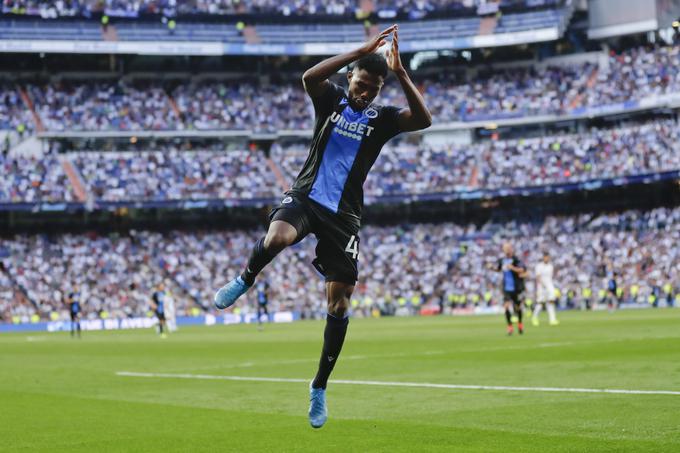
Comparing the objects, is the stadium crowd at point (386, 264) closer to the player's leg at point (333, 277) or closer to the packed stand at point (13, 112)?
the packed stand at point (13, 112)

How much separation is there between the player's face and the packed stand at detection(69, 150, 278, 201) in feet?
197

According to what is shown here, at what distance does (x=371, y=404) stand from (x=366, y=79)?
5204 millimetres

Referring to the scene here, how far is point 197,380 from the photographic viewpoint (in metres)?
18.0

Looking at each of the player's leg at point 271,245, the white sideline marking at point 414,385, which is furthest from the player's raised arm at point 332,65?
the white sideline marking at point 414,385

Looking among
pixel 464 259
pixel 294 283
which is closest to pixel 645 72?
pixel 464 259

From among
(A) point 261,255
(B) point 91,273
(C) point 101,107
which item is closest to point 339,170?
(A) point 261,255

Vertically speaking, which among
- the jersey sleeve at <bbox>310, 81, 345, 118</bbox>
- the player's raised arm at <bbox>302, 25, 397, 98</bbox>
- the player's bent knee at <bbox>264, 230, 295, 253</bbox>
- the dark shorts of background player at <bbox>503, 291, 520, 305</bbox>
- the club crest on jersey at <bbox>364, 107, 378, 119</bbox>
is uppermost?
the player's raised arm at <bbox>302, 25, 397, 98</bbox>

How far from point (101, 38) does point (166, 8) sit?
5.33m

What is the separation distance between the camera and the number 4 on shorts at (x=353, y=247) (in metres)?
9.48

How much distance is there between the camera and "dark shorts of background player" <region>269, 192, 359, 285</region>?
927 cm

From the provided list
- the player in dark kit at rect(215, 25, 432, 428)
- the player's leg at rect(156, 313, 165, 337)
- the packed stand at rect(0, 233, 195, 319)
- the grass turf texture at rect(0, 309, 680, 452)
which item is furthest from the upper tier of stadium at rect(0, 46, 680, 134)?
the player in dark kit at rect(215, 25, 432, 428)

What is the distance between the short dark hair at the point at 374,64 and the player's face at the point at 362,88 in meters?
0.04

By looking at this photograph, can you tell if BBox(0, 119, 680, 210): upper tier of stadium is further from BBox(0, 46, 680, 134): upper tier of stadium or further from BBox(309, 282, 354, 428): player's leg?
BBox(309, 282, 354, 428): player's leg

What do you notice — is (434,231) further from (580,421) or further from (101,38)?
(580,421)
